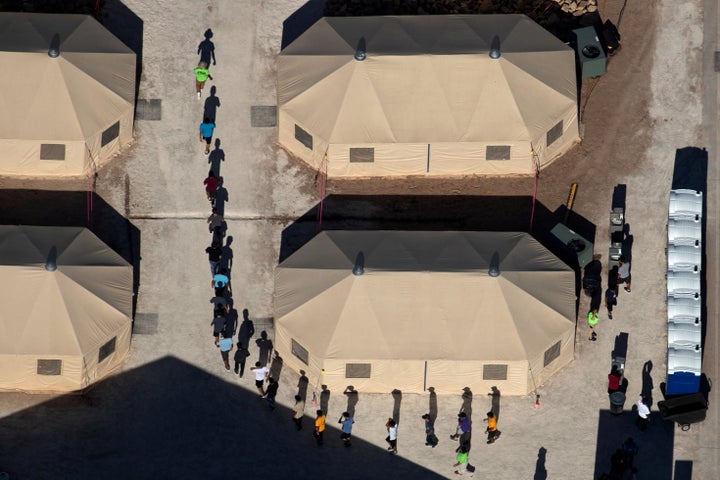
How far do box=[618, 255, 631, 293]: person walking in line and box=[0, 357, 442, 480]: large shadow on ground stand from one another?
10.4 meters

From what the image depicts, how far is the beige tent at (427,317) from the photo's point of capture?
5119 centimetres

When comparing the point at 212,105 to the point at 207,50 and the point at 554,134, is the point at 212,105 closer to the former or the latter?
the point at 207,50

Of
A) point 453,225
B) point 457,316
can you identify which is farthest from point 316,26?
point 457,316

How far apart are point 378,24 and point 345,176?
6066 millimetres

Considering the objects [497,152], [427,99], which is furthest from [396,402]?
[427,99]

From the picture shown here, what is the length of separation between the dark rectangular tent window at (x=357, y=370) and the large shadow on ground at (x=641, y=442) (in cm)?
894

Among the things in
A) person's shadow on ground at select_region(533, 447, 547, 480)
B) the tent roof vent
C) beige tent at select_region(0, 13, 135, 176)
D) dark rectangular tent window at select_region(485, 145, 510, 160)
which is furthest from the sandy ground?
the tent roof vent

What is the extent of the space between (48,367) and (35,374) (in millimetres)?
556

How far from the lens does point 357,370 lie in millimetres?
51688

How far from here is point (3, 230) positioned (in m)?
52.2

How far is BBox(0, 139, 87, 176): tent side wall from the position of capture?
5309 centimetres

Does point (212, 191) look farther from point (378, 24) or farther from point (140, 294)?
point (378, 24)

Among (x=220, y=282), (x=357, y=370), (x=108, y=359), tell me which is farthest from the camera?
(x=220, y=282)

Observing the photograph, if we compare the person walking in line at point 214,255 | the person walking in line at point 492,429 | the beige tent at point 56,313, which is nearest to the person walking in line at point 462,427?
the person walking in line at point 492,429
